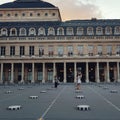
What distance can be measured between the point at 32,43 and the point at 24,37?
2.67 meters

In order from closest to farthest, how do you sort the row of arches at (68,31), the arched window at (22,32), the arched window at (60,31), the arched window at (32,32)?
the row of arches at (68,31) → the arched window at (60,31) → the arched window at (32,32) → the arched window at (22,32)

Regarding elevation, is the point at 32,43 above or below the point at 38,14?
below

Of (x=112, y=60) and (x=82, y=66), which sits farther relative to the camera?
(x=82, y=66)

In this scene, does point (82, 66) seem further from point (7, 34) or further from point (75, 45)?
point (7, 34)

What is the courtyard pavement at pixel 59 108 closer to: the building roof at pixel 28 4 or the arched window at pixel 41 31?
the arched window at pixel 41 31

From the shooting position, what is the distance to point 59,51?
76312mm

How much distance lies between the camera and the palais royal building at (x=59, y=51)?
7500 centimetres

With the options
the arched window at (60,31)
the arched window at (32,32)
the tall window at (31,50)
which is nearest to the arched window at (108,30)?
the arched window at (60,31)

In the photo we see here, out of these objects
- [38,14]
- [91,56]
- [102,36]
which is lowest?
[91,56]

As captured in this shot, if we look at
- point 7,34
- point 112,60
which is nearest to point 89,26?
point 112,60

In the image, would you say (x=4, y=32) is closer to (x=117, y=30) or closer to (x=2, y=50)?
(x=2, y=50)

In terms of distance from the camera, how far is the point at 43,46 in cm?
7619

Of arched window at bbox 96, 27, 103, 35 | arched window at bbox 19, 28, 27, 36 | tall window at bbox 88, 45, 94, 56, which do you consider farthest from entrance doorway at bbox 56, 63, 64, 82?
arched window at bbox 96, 27, 103, 35

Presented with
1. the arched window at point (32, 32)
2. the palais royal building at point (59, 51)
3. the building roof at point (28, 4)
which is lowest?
the palais royal building at point (59, 51)
